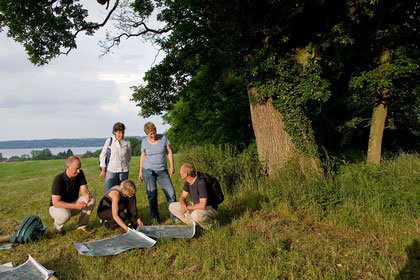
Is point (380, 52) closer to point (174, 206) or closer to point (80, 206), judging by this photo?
point (174, 206)

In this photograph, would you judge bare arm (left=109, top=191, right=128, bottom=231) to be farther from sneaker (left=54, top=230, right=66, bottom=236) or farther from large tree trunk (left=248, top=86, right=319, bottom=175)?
large tree trunk (left=248, top=86, right=319, bottom=175)

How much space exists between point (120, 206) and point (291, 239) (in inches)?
120

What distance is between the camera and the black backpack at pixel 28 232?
535 centimetres

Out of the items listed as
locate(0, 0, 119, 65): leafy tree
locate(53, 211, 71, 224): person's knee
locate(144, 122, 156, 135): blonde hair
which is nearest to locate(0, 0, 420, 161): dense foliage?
locate(0, 0, 119, 65): leafy tree

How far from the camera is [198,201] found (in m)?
5.50

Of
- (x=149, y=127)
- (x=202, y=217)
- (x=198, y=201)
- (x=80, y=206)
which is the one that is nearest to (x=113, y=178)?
(x=80, y=206)

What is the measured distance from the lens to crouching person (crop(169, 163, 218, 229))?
5.25 m

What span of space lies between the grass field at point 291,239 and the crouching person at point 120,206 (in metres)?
0.29

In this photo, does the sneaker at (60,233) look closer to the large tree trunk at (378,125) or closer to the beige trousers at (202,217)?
the beige trousers at (202,217)

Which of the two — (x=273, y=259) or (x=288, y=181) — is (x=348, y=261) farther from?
(x=288, y=181)

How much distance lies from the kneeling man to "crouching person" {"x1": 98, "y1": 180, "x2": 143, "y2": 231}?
1.06ft

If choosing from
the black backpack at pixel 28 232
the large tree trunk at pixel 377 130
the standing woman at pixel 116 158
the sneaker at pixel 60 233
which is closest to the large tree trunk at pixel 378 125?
the large tree trunk at pixel 377 130

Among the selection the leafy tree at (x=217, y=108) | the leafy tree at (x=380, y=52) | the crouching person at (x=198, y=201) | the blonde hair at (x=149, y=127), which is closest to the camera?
the crouching person at (x=198, y=201)

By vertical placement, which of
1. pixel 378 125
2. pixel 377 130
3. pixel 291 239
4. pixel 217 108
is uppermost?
pixel 217 108
